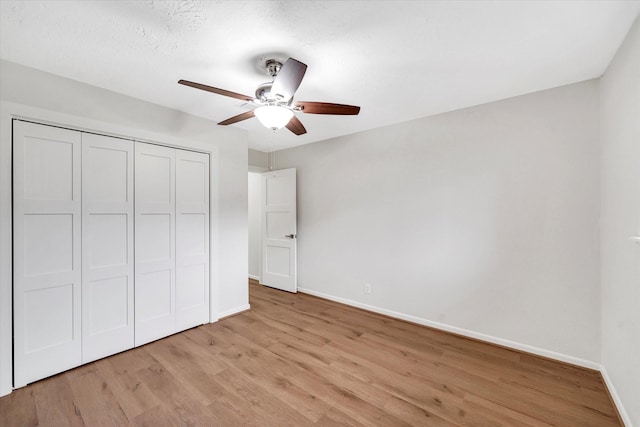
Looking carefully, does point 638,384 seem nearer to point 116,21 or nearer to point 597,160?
point 597,160

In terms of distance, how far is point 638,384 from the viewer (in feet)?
4.86

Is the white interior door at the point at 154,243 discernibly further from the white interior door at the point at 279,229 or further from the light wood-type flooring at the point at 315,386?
the white interior door at the point at 279,229

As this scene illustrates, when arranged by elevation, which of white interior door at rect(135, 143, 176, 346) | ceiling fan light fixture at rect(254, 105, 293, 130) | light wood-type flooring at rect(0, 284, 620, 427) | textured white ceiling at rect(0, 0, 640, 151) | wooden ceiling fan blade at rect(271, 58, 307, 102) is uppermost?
textured white ceiling at rect(0, 0, 640, 151)

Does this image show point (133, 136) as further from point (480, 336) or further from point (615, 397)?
point (615, 397)

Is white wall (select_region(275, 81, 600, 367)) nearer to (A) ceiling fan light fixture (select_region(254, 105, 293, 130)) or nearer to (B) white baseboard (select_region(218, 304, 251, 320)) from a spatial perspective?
(B) white baseboard (select_region(218, 304, 251, 320))

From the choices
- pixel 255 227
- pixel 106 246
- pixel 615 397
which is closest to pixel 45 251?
pixel 106 246

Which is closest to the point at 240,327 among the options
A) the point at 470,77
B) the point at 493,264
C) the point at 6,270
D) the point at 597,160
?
the point at 6,270

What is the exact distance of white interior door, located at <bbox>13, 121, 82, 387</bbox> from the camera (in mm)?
1964

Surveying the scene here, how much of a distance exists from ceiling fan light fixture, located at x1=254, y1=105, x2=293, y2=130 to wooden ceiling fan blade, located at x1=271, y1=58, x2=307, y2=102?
0.09 metres

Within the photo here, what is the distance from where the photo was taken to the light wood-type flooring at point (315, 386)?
168 cm

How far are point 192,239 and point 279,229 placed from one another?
1.66 metres

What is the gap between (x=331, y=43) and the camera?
1.75 meters

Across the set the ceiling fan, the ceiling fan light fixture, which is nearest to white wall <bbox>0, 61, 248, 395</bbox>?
the ceiling fan

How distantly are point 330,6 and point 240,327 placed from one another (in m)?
3.10
